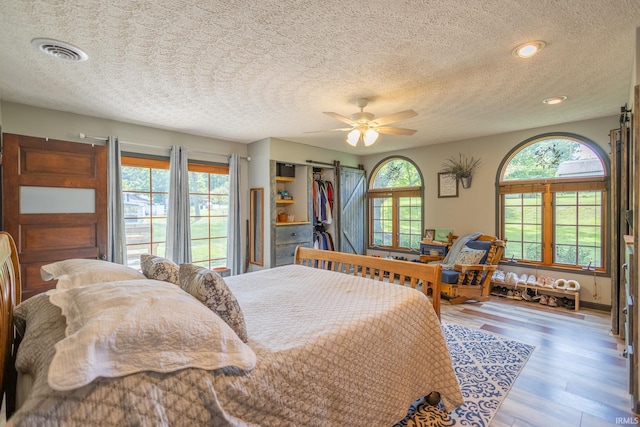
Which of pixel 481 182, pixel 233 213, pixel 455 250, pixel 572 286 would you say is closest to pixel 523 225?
pixel 481 182

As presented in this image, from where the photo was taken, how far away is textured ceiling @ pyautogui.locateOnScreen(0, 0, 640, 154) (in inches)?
65.1

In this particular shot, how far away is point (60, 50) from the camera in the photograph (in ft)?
6.55

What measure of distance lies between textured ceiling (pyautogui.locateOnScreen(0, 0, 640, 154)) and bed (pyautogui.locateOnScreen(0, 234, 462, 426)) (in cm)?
137

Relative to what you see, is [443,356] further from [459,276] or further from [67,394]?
[459,276]

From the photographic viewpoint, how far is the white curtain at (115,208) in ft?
11.4

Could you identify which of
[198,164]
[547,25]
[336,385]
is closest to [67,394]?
[336,385]

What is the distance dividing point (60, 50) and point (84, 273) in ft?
5.24

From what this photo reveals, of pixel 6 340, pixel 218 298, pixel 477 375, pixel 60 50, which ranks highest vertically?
pixel 60 50

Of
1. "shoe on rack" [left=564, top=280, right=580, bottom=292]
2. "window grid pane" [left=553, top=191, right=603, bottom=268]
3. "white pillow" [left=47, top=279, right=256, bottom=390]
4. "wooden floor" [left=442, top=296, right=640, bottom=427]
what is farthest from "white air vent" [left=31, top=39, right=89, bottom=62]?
"shoe on rack" [left=564, top=280, right=580, bottom=292]

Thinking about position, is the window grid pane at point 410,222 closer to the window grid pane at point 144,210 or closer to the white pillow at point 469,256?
the white pillow at point 469,256

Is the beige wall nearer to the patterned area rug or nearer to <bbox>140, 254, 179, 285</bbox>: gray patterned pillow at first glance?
the patterned area rug

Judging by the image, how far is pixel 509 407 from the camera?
1983 mm

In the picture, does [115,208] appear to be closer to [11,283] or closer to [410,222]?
[11,283]

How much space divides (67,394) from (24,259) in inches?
124
